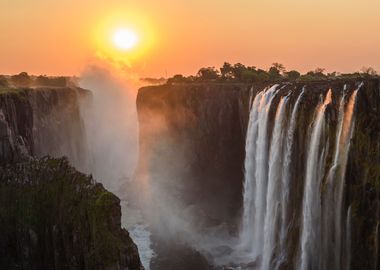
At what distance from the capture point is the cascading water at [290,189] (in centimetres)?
2570

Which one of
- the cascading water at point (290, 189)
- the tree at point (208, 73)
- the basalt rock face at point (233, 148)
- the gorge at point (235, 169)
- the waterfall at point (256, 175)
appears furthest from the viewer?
the tree at point (208, 73)

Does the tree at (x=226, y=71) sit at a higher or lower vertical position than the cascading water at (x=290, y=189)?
higher

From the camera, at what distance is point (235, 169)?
48.6 meters

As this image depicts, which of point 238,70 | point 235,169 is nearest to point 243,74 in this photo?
point 238,70

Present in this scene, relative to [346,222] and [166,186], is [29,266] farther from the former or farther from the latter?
[166,186]

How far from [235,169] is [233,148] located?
2.11 m

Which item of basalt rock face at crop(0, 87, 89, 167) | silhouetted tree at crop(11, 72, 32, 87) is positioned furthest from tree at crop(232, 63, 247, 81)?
silhouetted tree at crop(11, 72, 32, 87)

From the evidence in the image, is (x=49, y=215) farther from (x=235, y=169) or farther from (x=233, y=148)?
(x=233, y=148)

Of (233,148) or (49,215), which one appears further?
(233,148)

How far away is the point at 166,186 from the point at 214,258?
1756 cm

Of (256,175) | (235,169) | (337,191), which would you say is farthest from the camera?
(235,169)

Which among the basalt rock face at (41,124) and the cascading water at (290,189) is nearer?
the cascading water at (290,189)

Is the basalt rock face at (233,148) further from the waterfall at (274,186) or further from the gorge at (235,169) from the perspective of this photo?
the waterfall at (274,186)

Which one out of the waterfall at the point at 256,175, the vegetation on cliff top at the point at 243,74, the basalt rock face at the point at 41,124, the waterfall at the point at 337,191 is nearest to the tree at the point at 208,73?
the vegetation on cliff top at the point at 243,74
